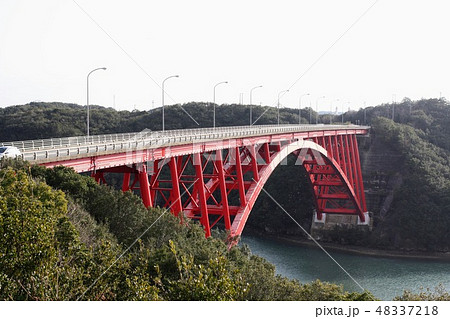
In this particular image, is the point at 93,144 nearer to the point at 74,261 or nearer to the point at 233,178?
the point at 74,261

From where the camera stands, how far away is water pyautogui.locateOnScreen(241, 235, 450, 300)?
4469cm

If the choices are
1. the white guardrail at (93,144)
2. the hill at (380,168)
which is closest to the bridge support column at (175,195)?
the white guardrail at (93,144)

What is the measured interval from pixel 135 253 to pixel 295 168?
192ft

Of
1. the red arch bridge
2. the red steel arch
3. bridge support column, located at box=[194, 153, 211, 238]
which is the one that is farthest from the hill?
bridge support column, located at box=[194, 153, 211, 238]

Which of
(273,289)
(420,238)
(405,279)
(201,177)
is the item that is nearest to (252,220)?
(420,238)

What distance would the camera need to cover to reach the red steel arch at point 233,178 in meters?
23.6

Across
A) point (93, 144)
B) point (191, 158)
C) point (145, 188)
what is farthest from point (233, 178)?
point (93, 144)

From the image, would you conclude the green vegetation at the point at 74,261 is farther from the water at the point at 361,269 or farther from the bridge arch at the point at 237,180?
the water at the point at 361,269

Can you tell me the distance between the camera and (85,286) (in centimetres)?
1098

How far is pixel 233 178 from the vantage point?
32.1m

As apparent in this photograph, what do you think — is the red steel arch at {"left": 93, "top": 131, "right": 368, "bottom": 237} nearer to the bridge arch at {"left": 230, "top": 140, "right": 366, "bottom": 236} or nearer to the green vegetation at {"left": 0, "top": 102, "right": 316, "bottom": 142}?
the bridge arch at {"left": 230, "top": 140, "right": 366, "bottom": 236}

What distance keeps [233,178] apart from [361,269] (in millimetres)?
23606

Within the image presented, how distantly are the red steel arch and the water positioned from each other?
8.66m

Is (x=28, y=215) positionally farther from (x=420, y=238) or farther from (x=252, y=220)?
(x=252, y=220)
